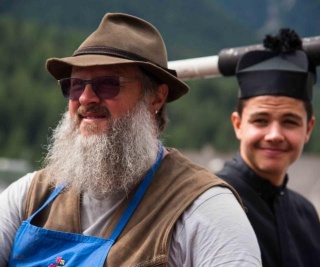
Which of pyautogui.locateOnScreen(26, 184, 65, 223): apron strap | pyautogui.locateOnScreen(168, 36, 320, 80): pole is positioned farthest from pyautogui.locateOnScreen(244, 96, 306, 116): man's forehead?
pyautogui.locateOnScreen(26, 184, 65, 223): apron strap

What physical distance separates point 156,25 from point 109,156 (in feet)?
215

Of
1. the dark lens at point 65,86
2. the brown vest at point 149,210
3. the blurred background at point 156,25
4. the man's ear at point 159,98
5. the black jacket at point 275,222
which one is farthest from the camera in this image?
the blurred background at point 156,25

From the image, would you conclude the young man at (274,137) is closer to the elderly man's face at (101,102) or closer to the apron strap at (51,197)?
the elderly man's face at (101,102)

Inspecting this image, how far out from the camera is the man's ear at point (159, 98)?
11.6 feet

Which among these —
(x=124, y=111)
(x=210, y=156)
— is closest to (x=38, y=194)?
(x=124, y=111)

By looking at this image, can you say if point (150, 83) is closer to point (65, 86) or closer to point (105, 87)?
point (105, 87)

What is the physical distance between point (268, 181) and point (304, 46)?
693 mm

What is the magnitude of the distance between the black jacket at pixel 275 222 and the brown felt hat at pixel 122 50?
72 centimetres

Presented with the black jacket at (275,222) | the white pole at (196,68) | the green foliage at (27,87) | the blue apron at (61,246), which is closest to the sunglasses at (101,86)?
the blue apron at (61,246)

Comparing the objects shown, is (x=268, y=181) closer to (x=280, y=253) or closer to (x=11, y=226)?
(x=280, y=253)

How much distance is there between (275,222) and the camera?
4031mm

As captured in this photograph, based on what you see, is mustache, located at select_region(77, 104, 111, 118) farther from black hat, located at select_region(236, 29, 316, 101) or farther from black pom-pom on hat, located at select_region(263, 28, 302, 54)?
black pom-pom on hat, located at select_region(263, 28, 302, 54)

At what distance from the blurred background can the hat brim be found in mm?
37121

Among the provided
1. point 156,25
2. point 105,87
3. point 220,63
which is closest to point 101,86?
point 105,87
